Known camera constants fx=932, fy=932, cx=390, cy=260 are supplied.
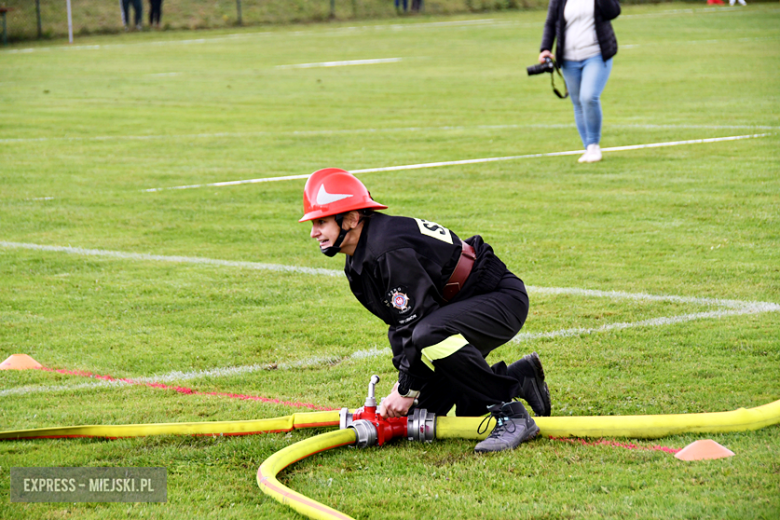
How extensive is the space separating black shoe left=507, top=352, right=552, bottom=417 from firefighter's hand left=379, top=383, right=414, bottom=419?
56cm

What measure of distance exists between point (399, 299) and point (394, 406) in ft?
1.76

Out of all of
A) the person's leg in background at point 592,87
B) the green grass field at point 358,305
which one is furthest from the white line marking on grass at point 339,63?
the person's leg in background at point 592,87

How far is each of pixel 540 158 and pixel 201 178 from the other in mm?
4048

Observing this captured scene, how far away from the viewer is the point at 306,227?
8547 mm

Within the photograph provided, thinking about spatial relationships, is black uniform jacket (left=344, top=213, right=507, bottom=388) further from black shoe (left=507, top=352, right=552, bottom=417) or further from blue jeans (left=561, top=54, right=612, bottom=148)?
blue jeans (left=561, top=54, right=612, bottom=148)

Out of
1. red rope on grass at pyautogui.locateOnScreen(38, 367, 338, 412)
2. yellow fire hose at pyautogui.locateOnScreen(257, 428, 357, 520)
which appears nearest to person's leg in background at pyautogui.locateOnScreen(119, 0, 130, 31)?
red rope on grass at pyautogui.locateOnScreen(38, 367, 338, 412)

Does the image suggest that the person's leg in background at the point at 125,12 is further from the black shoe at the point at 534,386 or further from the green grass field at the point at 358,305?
the black shoe at the point at 534,386

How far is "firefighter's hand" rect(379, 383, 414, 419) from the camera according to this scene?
4.16 metres

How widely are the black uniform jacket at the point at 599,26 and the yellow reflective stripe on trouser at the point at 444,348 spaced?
286 inches

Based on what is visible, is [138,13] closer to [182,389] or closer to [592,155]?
[592,155]

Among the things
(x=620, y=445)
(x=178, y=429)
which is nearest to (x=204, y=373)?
(x=178, y=429)

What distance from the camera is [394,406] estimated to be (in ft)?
13.6

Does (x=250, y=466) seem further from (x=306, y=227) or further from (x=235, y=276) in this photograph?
(x=306, y=227)

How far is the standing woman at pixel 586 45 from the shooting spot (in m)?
10.4
